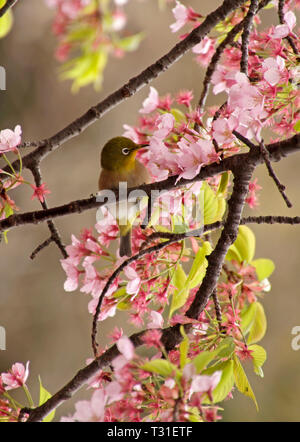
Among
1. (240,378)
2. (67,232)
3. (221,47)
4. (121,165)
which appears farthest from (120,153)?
(67,232)

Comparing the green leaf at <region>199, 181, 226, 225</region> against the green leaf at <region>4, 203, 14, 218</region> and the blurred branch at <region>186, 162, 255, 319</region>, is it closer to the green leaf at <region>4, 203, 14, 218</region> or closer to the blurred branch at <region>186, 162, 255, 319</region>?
the blurred branch at <region>186, 162, 255, 319</region>

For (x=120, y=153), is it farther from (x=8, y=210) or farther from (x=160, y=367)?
(x=160, y=367)

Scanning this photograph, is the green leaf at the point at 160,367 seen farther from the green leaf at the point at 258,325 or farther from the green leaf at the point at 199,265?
the green leaf at the point at 258,325

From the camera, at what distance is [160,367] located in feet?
1.40

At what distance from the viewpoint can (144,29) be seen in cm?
212

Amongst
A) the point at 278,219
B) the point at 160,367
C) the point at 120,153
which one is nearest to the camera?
the point at 160,367

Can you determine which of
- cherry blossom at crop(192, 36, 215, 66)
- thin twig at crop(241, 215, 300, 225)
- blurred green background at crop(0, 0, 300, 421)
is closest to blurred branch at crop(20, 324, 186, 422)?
thin twig at crop(241, 215, 300, 225)

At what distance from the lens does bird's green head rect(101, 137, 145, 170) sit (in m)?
0.89

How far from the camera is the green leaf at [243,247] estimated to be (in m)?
0.74

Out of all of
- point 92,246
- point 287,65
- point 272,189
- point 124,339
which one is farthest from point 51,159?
point 124,339

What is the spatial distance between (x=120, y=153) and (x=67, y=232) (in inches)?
48.0

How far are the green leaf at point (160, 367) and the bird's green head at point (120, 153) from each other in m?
0.51

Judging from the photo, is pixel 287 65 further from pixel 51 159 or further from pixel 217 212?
pixel 51 159

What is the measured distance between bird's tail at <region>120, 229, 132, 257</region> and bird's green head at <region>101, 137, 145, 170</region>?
0.19 meters
